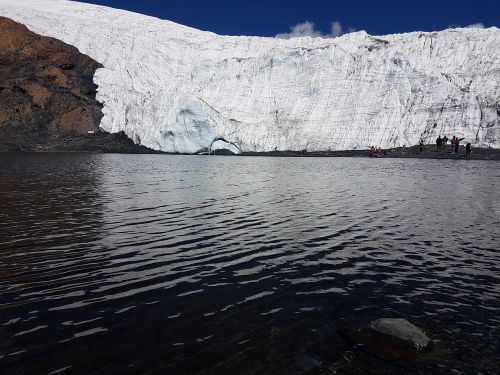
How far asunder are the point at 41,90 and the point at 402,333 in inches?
4131

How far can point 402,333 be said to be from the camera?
22.6 feet

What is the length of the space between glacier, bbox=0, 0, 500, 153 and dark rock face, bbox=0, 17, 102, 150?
5031 millimetres

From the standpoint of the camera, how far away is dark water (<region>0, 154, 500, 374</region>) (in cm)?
645

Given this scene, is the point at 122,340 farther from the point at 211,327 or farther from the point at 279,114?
the point at 279,114

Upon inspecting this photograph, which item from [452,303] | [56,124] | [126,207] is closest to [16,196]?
[126,207]

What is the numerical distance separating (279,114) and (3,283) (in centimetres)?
7874

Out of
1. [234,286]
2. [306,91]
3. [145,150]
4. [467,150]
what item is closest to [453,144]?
[467,150]

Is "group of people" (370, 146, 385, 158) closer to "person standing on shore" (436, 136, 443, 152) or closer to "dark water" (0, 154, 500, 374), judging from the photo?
"person standing on shore" (436, 136, 443, 152)

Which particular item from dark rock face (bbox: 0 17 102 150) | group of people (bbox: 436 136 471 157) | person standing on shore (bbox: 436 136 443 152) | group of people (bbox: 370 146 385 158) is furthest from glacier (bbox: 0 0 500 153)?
dark rock face (bbox: 0 17 102 150)

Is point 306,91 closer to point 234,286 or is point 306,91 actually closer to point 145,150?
point 145,150

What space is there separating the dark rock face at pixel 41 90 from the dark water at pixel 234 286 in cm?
8163

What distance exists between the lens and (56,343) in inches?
263

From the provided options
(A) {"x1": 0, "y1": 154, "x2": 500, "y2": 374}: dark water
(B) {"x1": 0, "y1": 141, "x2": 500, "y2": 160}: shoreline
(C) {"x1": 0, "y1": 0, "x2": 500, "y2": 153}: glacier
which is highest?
(C) {"x1": 0, "y1": 0, "x2": 500, "y2": 153}: glacier

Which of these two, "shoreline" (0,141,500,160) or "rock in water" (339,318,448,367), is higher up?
"shoreline" (0,141,500,160)
